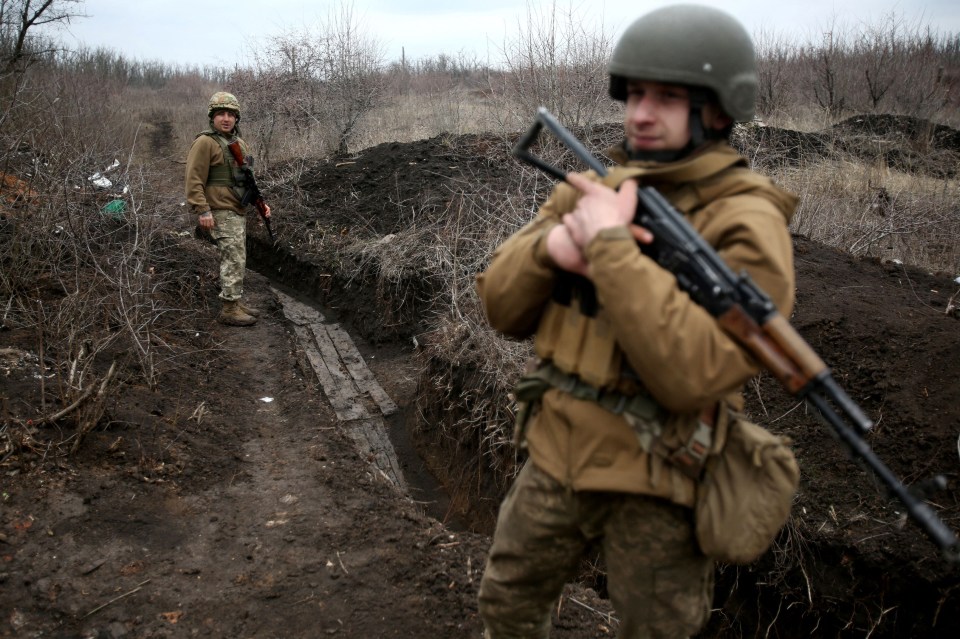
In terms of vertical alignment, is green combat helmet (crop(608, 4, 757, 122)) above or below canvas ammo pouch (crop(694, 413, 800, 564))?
above

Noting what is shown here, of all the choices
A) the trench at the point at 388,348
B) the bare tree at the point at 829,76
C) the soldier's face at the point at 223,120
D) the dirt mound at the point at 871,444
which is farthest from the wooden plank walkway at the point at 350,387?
the bare tree at the point at 829,76

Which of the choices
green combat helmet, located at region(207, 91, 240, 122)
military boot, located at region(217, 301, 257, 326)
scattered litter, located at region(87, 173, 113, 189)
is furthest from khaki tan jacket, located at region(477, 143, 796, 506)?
scattered litter, located at region(87, 173, 113, 189)

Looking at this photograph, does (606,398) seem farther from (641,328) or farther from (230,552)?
(230,552)

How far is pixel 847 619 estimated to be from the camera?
3.46m

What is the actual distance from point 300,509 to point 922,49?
55.6ft

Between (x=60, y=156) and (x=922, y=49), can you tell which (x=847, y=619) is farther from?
(x=922, y=49)

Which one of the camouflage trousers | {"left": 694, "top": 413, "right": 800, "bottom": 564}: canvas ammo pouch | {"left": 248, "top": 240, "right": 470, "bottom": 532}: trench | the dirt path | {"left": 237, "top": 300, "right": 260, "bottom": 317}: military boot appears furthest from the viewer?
{"left": 237, "top": 300, "right": 260, "bottom": 317}: military boot

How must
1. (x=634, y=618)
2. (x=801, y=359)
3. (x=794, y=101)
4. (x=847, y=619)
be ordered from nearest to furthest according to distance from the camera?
(x=801, y=359) → (x=634, y=618) → (x=847, y=619) → (x=794, y=101)

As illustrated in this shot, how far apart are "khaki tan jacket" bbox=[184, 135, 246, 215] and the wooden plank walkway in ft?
5.67

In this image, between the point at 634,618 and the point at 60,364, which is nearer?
the point at 634,618

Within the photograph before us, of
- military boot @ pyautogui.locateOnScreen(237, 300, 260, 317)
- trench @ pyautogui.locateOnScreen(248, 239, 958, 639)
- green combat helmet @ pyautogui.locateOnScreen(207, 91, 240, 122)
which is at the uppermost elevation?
green combat helmet @ pyautogui.locateOnScreen(207, 91, 240, 122)

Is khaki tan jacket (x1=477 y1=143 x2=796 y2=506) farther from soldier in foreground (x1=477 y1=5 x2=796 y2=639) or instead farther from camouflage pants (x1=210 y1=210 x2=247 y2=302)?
camouflage pants (x1=210 y1=210 x2=247 y2=302)

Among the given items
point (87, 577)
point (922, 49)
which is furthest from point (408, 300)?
point (922, 49)

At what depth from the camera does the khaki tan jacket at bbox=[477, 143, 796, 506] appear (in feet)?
4.85
